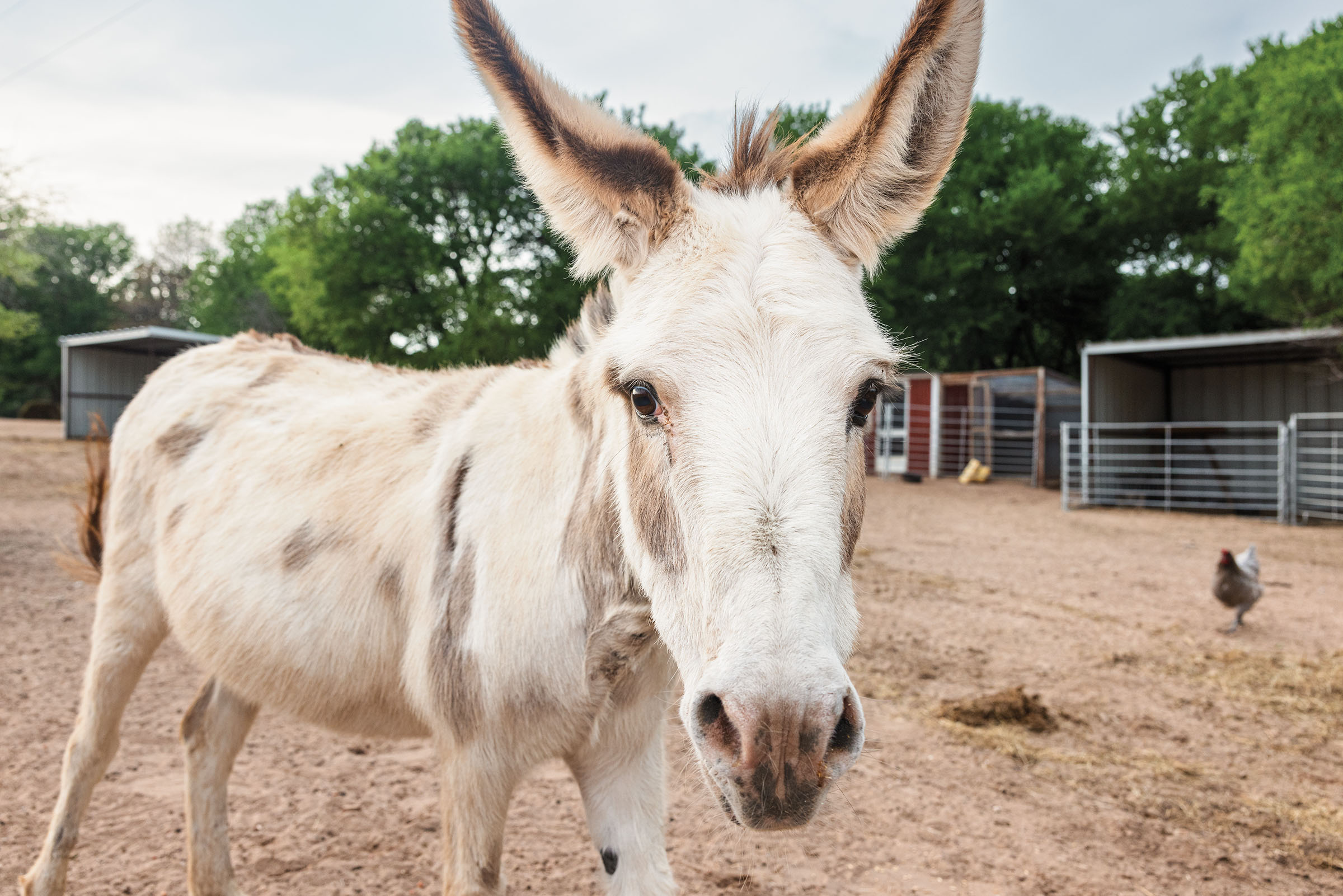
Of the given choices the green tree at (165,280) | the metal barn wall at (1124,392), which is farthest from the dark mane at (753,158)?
the green tree at (165,280)

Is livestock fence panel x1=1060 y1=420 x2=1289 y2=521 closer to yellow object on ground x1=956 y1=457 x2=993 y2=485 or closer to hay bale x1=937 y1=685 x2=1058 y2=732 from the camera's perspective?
yellow object on ground x1=956 y1=457 x2=993 y2=485

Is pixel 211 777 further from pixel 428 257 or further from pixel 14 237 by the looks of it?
pixel 428 257

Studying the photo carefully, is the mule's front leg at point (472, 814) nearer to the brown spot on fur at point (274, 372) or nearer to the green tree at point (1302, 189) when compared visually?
the brown spot on fur at point (274, 372)

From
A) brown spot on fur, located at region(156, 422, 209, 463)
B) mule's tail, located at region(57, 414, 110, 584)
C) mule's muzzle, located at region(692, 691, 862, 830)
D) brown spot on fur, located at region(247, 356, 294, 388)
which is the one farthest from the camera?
mule's tail, located at region(57, 414, 110, 584)

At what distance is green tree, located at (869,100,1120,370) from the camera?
89.1ft

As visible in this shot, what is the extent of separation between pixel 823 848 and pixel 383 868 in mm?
1747

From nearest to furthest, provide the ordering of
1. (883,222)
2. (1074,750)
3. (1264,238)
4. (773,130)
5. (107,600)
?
(883,222) → (773,130) → (107,600) → (1074,750) → (1264,238)

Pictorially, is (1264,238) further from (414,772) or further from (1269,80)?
(414,772)

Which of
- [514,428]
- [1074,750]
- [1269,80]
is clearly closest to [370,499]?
[514,428]

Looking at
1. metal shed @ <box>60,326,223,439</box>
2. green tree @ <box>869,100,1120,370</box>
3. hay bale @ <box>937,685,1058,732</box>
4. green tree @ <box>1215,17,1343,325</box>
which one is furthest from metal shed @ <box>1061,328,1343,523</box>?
metal shed @ <box>60,326,223,439</box>

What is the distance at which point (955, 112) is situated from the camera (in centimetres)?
174

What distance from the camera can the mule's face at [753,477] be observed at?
1.17 m

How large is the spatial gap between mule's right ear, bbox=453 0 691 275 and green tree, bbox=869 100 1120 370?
2482 cm

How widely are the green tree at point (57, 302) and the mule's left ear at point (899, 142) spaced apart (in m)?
45.2
